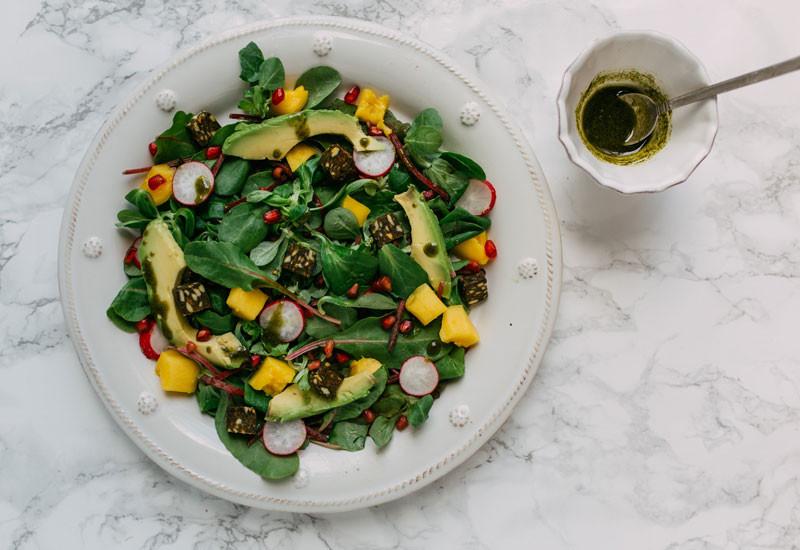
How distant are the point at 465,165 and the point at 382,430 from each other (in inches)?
25.9

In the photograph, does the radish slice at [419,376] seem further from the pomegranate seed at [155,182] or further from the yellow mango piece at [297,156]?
the pomegranate seed at [155,182]

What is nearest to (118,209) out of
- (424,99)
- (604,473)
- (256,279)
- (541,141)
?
(256,279)

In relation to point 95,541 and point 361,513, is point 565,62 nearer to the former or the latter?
point 361,513

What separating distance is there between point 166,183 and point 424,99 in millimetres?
647

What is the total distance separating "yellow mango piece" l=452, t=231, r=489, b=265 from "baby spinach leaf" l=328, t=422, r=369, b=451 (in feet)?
1.59

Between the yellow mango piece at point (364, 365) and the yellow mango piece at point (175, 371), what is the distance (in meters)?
0.38

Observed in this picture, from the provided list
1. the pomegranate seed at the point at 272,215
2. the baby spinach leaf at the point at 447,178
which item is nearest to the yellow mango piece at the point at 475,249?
the baby spinach leaf at the point at 447,178

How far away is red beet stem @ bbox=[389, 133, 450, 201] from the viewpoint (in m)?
1.85

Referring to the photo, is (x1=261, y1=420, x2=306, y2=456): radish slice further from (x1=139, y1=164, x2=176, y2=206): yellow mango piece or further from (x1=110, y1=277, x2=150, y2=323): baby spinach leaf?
(x1=139, y1=164, x2=176, y2=206): yellow mango piece

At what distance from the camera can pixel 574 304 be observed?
1994 mm

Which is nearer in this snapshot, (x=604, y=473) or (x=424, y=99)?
(x=424, y=99)

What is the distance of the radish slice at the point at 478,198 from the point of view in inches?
72.5

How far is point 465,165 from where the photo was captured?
1.82 m

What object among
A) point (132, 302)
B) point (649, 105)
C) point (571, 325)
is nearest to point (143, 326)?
point (132, 302)
